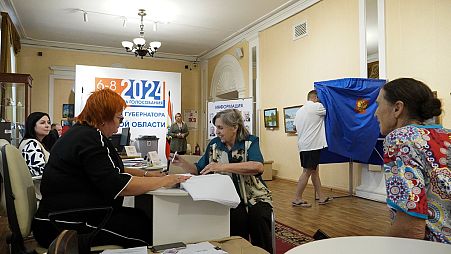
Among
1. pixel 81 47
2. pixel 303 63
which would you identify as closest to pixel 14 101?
pixel 81 47

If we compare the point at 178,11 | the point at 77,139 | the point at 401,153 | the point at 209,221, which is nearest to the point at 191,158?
the point at 209,221

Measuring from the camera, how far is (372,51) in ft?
16.3

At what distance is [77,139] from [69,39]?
8479 mm

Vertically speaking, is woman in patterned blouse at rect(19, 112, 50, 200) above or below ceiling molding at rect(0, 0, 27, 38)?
below

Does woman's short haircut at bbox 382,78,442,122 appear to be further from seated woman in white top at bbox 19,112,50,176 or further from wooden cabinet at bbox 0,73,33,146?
wooden cabinet at bbox 0,73,33,146

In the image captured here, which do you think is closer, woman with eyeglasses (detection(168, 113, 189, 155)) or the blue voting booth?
the blue voting booth

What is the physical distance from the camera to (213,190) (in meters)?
1.58

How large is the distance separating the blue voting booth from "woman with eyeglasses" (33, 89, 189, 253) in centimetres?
327

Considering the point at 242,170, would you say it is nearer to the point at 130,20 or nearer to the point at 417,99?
the point at 417,99

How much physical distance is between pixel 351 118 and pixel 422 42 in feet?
4.12

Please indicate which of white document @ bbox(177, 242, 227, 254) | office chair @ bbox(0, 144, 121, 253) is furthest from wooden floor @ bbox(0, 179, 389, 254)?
white document @ bbox(177, 242, 227, 254)

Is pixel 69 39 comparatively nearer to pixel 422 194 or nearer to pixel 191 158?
pixel 191 158

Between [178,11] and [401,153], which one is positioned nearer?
[401,153]

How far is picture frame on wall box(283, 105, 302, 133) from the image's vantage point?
6.44 metres
